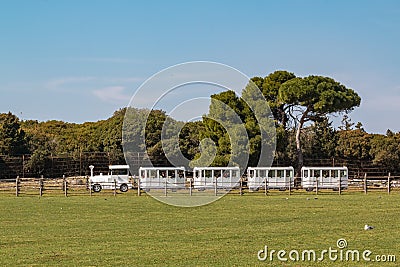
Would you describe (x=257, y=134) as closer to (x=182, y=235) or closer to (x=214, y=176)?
(x=214, y=176)

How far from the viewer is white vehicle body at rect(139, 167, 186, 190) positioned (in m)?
41.8

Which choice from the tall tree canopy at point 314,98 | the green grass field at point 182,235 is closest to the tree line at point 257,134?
the tall tree canopy at point 314,98

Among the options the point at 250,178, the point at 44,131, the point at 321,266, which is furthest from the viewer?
the point at 44,131

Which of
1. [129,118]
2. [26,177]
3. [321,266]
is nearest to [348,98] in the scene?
[129,118]

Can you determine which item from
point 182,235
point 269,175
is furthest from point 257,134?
point 182,235

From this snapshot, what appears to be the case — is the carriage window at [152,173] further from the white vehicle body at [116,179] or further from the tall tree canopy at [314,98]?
the tall tree canopy at [314,98]

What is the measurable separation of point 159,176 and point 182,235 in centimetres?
2859

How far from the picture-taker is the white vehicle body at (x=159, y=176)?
41844 mm

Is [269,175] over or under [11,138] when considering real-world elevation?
under

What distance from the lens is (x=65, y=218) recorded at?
744 inches

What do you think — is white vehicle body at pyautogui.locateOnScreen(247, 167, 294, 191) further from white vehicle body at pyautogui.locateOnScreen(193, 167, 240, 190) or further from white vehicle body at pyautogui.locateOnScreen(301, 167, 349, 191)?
white vehicle body at pyautogui.locateOnScreen(301, 167, 349, 191)

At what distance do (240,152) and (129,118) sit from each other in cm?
1050

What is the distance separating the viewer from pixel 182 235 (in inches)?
551

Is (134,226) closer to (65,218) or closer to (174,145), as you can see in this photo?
(65,218)
